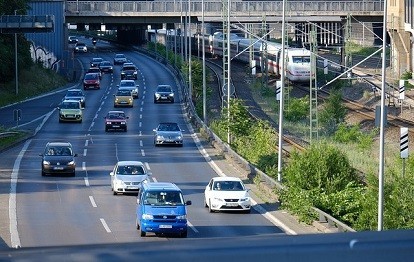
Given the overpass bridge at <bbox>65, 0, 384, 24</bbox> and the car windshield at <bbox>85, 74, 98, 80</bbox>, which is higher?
the overpass bridge at <bbox>65, 0, 384, 24</bbox>

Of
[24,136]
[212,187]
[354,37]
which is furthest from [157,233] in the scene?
[354,37]

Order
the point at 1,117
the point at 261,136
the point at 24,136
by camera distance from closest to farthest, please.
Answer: the point at 261,136 < the point at 24,136 < the point at 1,117

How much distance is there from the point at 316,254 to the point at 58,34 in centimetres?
10274

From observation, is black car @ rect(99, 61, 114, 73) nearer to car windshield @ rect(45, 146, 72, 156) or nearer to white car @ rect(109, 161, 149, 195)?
car windshield @ rect(45, 146, 72, 156)

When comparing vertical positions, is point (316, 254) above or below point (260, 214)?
above

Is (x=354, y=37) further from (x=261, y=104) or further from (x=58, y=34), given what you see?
(x=261, y=104)

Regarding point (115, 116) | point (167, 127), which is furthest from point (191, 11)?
point (167, 127)

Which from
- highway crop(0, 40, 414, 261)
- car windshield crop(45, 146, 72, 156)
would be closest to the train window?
highway crop(0, 40, 414, 261)

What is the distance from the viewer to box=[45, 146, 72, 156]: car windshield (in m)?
44.1

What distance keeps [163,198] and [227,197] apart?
15.7 ft

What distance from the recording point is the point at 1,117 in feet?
235

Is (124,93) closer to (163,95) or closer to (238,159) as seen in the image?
(163,95)

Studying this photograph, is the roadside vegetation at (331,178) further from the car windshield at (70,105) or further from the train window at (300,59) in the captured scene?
the train window at (300,59)

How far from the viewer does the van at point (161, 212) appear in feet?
96.8
